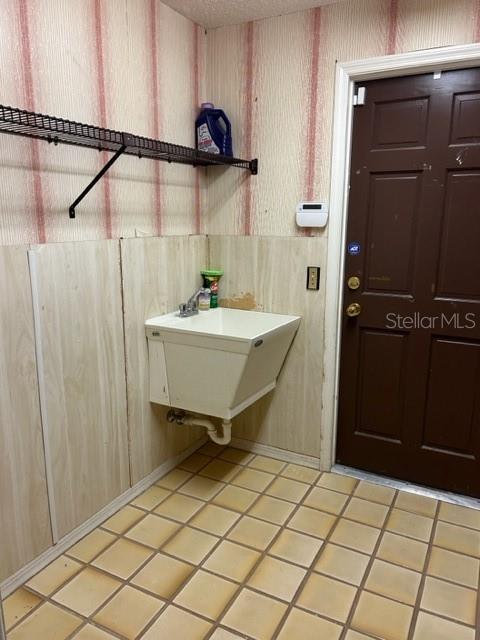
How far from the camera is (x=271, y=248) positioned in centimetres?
249

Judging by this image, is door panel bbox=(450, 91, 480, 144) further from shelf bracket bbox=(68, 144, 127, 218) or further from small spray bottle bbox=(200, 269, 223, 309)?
shelf bracket bbox=(68, 144, 127, 218)

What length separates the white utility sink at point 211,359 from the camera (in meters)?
2.07

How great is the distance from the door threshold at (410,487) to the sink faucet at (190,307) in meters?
1.17

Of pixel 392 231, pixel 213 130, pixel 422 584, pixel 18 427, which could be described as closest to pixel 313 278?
pixel 392 231

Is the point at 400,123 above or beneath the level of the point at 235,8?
beneath

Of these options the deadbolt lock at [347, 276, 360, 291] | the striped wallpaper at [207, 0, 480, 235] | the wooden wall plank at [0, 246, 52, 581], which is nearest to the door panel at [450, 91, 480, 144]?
the striped wallpaper at [207, 0, 480, 235]

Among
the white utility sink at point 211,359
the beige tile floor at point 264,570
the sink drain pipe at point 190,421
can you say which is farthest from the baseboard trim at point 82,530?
the white utility sink at point 211,359

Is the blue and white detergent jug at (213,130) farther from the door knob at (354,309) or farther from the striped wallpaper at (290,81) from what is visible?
the door knob at (354,309)

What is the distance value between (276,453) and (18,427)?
149 cm

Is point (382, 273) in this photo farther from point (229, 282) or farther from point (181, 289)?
point (181, 289)

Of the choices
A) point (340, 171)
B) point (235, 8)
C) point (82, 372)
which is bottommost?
point (82, 372)

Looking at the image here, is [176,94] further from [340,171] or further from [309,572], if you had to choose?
[309,572]

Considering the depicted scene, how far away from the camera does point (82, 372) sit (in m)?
1.93

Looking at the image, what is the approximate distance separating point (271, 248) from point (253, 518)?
4.45ft
